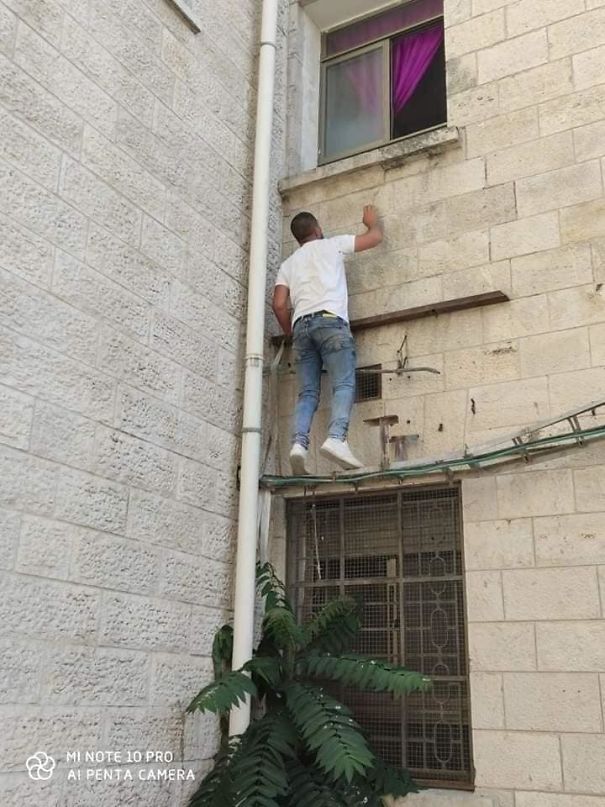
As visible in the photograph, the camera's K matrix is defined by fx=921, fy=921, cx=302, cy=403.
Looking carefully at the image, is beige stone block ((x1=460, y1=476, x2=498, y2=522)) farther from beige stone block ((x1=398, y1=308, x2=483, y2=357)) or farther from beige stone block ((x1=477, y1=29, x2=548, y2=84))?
beige stone block ((x1=477, y1=29, x2=548, y2=84))

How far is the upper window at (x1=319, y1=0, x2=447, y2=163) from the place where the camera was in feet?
21.0

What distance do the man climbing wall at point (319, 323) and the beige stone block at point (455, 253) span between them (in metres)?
0.32

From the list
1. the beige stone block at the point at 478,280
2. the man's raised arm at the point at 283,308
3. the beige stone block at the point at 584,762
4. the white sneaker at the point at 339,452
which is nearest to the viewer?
the beige stone block at the point at 584,762

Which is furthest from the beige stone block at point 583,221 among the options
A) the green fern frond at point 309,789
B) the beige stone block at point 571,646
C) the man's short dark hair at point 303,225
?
the green fern frond at point 309,789

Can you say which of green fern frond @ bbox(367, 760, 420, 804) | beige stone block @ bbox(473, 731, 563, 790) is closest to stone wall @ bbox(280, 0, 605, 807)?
beige stone block @ bbox(473, 731, 563, 790)

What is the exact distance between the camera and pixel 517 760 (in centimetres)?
441

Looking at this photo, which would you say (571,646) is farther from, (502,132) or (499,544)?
(502,132)

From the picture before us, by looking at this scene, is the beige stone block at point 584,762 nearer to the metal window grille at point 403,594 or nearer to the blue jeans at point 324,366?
the metal window grille at point 403,594

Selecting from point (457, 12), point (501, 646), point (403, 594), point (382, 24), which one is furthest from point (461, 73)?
point (501, 646)

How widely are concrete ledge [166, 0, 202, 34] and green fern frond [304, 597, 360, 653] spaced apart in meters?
3.52

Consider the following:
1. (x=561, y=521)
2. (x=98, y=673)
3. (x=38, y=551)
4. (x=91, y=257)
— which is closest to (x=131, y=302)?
(x=91, y=257)

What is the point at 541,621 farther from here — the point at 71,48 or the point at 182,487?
the point at 71,48

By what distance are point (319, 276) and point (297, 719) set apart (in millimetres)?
2495

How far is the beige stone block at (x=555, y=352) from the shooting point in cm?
483
